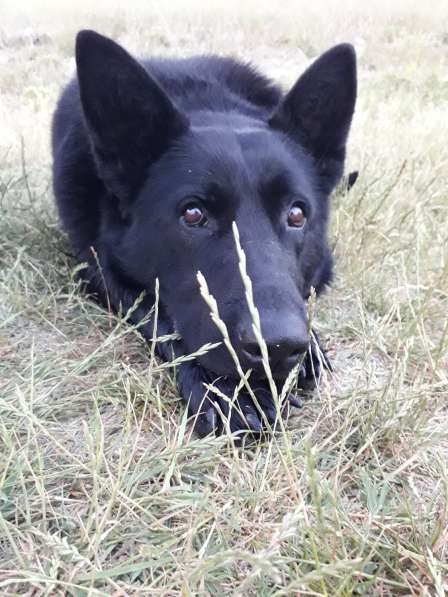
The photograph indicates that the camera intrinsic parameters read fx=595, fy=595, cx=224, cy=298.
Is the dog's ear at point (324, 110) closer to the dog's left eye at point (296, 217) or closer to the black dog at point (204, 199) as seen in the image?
the black dog at point (204, 199)

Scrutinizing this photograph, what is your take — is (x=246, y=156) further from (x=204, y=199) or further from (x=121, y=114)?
(x=121, y=114)

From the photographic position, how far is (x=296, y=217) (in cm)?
177

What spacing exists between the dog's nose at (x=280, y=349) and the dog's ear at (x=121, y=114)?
789mm

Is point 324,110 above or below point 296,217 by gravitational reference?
above

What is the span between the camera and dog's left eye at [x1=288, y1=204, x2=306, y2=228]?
5.76 feet

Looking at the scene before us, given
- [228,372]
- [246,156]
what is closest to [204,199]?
[246,156]

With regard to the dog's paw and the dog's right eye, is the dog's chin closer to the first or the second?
the dog's paw

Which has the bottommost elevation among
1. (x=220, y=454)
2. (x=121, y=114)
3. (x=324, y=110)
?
(x=220, y=454)

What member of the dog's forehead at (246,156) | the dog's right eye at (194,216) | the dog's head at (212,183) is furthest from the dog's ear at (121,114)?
the dog's right eye at (194,216)

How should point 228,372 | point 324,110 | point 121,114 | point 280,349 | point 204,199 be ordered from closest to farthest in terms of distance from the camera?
point 280,349, point 228,372, point 204,199, point 121,114, point 324,110

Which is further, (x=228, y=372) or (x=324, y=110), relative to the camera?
(x=324, y=110)

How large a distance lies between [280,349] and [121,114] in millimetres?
912

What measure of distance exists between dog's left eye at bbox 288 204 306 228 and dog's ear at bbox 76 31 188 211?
0.42 meters

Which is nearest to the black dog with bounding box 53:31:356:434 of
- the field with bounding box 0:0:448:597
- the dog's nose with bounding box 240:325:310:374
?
the dog's nose with bounding box 240:325:310:374
